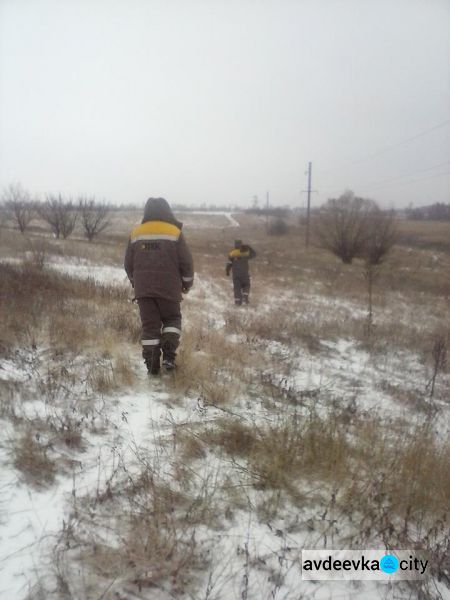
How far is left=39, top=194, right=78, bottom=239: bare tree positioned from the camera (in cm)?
2597

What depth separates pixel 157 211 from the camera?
11.3ft

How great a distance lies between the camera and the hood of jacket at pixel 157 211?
3451mm

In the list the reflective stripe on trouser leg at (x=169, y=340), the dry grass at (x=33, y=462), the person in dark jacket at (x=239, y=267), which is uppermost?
the person in dark jacket at (x=239, y=267)

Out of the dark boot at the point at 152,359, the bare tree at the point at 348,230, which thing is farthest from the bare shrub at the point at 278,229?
the dark boot at the point at 152,359

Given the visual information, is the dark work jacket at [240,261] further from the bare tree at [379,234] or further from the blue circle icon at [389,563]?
the bare tree at [379,234]

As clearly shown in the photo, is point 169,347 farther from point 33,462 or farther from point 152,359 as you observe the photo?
point 33,462

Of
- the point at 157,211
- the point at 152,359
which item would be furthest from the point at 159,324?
the point at 157,211

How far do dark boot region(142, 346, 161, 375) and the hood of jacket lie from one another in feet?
4.48

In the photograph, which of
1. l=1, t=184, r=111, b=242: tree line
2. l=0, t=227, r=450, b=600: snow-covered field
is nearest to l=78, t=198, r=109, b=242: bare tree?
l=1, t=184, r=111, b=242: tree line

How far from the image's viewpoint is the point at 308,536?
70.9 inches

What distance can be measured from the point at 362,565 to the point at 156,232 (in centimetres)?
→ 303

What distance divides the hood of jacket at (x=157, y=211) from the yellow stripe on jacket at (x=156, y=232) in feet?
0.16

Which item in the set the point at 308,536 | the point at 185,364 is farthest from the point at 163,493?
the point at 185,364

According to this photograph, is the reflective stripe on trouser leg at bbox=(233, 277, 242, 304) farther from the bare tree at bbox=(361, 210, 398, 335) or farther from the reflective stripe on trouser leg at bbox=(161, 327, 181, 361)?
the bare tree at bbox=(361, 210, 398, 335)
